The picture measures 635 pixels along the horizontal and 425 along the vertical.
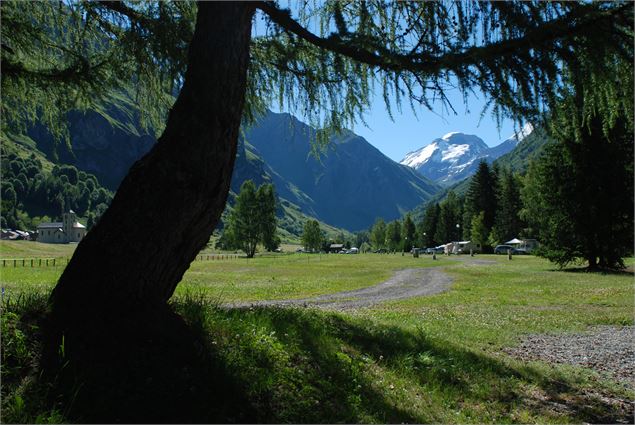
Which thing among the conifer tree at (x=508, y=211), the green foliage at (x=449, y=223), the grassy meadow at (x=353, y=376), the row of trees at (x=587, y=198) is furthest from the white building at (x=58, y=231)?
the grassy meadow at (x=353, y=376)

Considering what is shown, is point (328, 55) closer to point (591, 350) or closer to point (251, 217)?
point (591, 350)

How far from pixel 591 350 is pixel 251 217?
252ft

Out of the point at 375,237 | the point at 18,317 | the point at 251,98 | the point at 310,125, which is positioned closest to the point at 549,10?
the point at 310,125

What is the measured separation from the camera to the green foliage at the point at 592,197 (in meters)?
32.3

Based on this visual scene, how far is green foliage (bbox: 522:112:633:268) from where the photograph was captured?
3231 centimetres

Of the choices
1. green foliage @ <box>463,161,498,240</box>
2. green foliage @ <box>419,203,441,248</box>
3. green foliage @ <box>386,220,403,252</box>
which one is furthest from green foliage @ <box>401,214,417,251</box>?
green foliage @ <box>463,161,498,240</box>

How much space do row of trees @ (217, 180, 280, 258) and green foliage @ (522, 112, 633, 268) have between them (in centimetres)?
5804

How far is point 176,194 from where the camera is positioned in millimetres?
4551

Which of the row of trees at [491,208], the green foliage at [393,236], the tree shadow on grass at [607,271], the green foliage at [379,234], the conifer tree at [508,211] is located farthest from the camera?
the green foliage at [379,234]

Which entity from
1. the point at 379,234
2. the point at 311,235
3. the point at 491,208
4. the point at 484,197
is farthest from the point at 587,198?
the point at 379,234

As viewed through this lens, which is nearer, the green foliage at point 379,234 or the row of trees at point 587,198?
the row of trees at point 587,198

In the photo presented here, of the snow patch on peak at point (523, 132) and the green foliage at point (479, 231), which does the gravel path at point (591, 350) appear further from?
the green foliage at point (479, 231)

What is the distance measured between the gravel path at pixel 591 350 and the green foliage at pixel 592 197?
23807mm

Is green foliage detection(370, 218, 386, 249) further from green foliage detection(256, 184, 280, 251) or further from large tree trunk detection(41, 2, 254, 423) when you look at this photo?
large tree trunk detection(41, 2, 254, 423)
